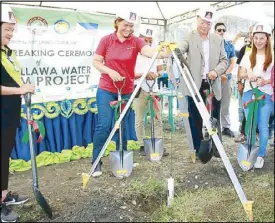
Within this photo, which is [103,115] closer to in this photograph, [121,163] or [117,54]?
[121,163]

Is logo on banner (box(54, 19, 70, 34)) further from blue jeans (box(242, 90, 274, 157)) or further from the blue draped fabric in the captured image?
blue jeans (box(242, 90, 274, 157))

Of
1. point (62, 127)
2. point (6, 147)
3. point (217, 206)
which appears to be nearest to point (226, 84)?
point (62, 127)

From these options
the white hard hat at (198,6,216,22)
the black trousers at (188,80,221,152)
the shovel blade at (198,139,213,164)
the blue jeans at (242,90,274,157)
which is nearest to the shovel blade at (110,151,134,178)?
the shovel blade at (198,139,213,164)

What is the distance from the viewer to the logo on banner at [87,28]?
4.46m

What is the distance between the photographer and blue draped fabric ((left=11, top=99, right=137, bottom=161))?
4.05 meters

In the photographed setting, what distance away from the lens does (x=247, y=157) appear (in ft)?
12.1

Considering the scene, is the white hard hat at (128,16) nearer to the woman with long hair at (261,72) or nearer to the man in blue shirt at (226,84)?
the woman with long hair at (261,72)

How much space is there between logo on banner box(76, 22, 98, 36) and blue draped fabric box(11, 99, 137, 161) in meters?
0.91

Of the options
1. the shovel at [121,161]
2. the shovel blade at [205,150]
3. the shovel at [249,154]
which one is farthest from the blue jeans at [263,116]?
the shovel at [121,161]

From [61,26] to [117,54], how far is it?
126 cm

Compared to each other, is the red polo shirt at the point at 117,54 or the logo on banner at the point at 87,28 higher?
the logo on banner at the point at 87,28

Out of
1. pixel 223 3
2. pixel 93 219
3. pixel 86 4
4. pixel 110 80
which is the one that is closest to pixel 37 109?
pixel 110 80

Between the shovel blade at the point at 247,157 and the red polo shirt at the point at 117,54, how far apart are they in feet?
4.88

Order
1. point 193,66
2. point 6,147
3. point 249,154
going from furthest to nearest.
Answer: point 193,66 < point 249,154 < point 6,147
